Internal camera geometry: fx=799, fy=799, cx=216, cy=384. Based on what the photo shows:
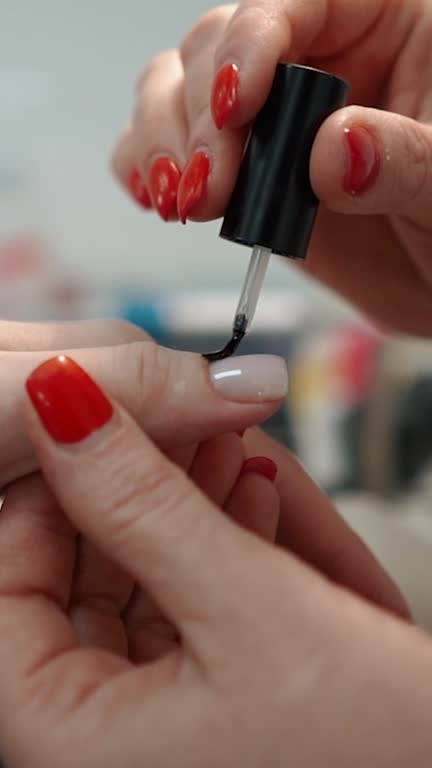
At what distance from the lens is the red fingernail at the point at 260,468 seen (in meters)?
0.49

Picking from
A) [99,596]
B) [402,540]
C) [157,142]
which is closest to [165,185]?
[157,142]

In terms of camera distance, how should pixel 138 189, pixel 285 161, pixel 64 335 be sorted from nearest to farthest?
pixel 285 161 → pixel 64 335 → pixel 138 189

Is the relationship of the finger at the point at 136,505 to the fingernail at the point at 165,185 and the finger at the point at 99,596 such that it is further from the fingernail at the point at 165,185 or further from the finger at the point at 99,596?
the fingernail at the point at 165,185

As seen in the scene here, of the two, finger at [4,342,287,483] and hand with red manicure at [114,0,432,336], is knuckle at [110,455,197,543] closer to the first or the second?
finger at [4,342,287,483]

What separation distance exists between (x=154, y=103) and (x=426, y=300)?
0.30 meters

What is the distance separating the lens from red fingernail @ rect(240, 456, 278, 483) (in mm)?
491

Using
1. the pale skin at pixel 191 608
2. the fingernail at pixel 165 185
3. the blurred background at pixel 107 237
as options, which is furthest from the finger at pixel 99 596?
the blurred background at pixel 107 237

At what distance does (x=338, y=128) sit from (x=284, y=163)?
0.03 meters

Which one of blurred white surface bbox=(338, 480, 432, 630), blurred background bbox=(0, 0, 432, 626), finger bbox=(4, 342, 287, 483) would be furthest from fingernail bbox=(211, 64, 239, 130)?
blurred background bbox=(0, 0, 432, 626)

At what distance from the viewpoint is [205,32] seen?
0.60 m

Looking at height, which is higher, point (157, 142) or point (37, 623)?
point (157, 142)

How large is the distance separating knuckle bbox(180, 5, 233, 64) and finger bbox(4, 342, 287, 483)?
0.96 feet

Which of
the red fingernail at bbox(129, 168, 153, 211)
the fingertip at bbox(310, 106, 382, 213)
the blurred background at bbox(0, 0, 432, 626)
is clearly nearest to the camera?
the fingertip at bbox(310, 106, 382, 213)

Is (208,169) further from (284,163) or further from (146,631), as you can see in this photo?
(146,631)
